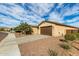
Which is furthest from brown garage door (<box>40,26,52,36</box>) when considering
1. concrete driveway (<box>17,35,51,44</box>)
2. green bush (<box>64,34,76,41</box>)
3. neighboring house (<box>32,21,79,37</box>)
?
green bush (<box>64,34,76,41</box>)

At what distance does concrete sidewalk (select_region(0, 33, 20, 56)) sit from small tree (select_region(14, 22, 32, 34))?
25 centimetres

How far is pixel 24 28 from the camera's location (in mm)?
4707

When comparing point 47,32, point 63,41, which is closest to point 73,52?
point 63,41

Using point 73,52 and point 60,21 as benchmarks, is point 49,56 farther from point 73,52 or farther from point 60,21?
point 60,21

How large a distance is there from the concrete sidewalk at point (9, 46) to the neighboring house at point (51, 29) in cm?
70

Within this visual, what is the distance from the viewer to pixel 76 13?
14.9ft

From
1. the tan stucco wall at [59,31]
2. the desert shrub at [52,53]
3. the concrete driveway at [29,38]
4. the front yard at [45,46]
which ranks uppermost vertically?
the tan stucco wall at [59,31]

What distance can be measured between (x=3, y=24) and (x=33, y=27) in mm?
897

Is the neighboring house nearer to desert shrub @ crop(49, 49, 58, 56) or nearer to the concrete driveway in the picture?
the concrete driveway

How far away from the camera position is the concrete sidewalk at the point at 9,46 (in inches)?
177

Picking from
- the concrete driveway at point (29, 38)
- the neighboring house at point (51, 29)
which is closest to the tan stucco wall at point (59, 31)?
the neighboring house at point (51, 29)

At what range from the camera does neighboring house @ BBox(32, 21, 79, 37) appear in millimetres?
4641

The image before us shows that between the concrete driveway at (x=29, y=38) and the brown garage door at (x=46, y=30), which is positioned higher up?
the brown garage door at (x=46, y=30)

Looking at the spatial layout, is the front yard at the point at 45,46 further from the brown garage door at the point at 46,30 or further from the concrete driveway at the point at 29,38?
the brown garage door at the point at 46,30
